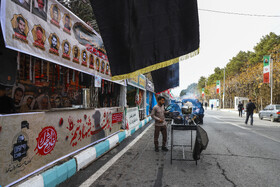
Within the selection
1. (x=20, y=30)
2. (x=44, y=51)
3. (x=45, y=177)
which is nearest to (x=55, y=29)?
(x=44, y=51)

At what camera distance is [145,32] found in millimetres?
3418

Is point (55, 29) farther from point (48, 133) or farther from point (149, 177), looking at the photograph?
point (149, 177)

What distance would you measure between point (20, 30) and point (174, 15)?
279cm

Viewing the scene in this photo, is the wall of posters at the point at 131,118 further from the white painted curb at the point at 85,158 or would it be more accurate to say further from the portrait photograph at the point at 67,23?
the portrait photograph at the point at 67,23

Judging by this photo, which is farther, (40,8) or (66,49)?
(66,49)

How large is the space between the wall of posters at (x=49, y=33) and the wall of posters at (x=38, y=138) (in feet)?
4.06

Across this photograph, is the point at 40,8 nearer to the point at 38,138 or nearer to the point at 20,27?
the point at 20,27

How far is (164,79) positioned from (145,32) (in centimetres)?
519

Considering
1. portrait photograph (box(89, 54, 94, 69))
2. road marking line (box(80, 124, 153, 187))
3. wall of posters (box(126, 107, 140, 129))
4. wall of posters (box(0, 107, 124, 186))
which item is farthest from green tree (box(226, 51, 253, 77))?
wall of posters (box(0, 107, 124, 186))

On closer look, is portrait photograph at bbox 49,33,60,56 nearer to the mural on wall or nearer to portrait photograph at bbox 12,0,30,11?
portrait photograph at bbox 12,0,30,11

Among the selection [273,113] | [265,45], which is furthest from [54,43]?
[265,45]

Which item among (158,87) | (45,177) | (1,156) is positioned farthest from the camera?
(158,87)

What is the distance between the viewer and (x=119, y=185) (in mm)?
3412

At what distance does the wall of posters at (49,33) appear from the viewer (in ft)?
10.2
